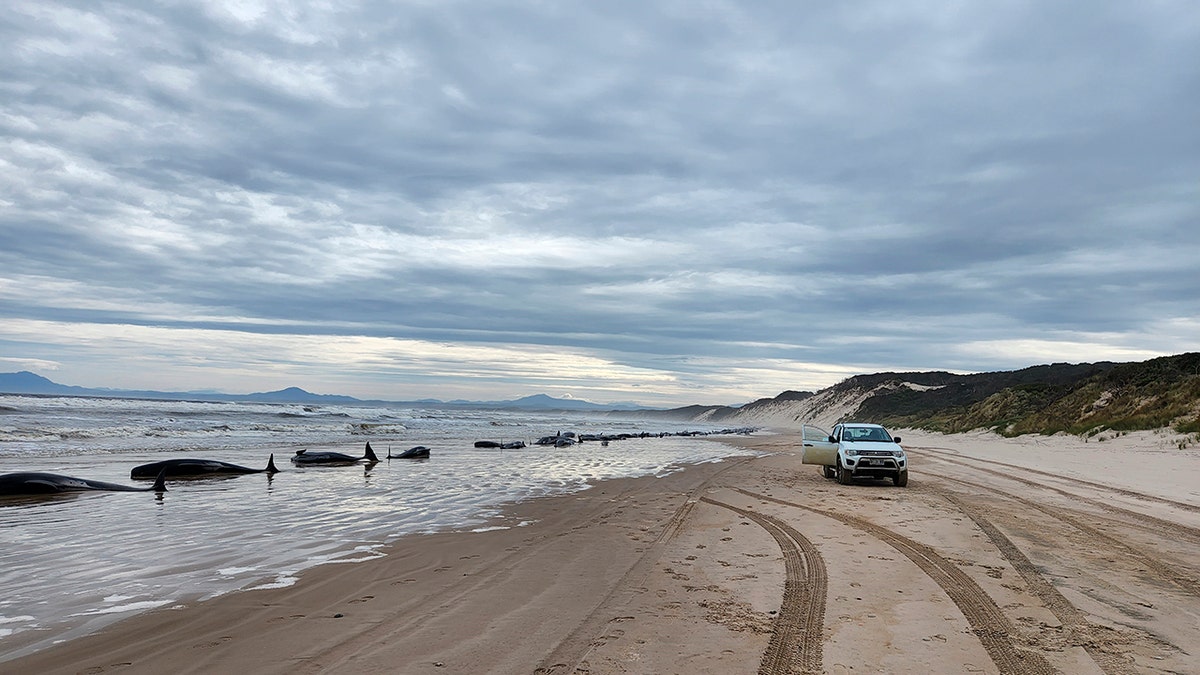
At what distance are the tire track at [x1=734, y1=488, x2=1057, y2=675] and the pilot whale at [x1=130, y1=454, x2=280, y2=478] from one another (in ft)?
54.1

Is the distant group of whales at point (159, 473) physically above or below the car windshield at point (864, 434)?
below

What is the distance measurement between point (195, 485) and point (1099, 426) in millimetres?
35332

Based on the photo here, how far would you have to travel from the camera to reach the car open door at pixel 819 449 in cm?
2027

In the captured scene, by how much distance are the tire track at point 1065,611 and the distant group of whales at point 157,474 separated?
53.4 feet

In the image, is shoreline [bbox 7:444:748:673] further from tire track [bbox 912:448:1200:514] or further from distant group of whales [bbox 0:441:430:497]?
tire track [bbox 912:448:1200:514]

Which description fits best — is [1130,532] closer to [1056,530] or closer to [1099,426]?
[1056,530]

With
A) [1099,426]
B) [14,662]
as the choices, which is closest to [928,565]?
[14,662]

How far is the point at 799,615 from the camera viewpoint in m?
6.20

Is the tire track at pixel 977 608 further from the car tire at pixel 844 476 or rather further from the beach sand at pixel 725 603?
the car tire at pixel 844 476

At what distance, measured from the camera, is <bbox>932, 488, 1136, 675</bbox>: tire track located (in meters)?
5.07

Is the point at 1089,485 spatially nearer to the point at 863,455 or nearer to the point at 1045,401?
the point at 863,455

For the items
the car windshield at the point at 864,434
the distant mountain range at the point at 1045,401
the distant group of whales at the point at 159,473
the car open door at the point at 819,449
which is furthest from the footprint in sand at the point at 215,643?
the distant mountain range at the point at 1045,401

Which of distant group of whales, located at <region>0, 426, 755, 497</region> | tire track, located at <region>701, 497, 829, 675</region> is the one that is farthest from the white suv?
distant group of whales, located at <region>0, 426, 755, 497</region>

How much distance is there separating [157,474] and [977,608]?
18.9 meters
